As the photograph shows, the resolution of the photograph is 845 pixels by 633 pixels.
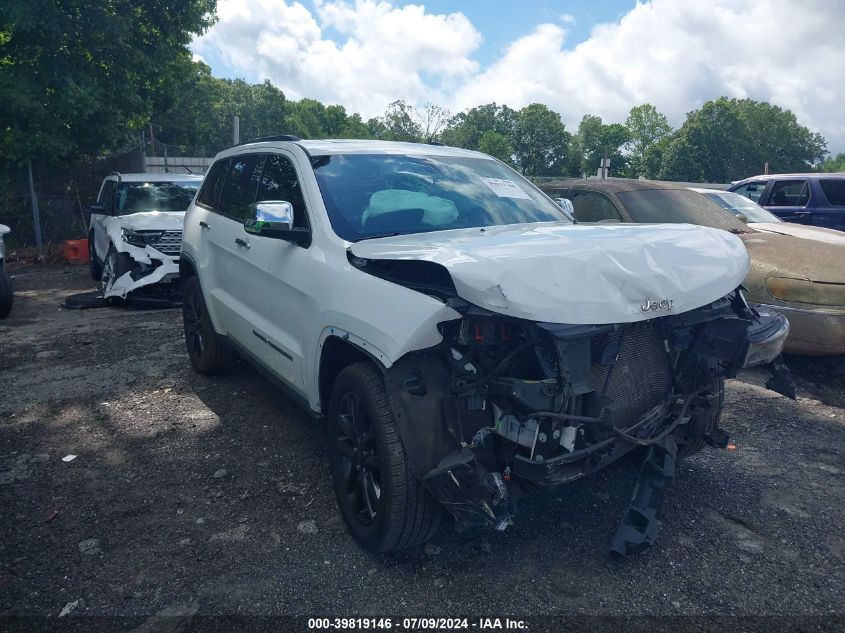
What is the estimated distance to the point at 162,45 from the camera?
13672 mm

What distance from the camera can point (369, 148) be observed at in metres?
4.14

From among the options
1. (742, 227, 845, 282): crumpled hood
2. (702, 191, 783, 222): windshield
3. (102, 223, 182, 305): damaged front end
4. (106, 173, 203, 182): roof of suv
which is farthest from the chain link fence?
(742, 227, 845, 282): crumpled hood

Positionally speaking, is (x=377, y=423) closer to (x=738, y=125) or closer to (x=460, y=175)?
(x=460, y=175)

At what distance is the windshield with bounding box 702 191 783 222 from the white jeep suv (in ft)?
16.9

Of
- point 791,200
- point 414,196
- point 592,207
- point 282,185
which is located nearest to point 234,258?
point 282,185

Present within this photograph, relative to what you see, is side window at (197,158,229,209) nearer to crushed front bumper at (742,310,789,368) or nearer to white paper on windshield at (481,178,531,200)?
white paper on windshield at (481,178,531,200)

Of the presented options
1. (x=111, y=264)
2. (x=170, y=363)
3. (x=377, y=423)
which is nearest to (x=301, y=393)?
(x=377, y=423)

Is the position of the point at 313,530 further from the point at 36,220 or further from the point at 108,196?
the point at 36,220

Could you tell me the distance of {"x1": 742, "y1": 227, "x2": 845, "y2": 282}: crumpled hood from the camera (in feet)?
17.0

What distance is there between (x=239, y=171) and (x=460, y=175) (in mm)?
1799

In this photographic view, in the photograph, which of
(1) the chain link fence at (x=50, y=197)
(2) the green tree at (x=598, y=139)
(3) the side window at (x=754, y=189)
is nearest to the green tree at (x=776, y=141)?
(2) the green tree at (x=598, y=139)

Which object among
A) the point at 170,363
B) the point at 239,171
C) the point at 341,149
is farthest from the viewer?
the point at 170,363

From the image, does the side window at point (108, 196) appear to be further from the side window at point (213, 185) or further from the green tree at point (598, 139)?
the green tree at point (598, 139)

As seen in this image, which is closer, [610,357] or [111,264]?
[610,357]
